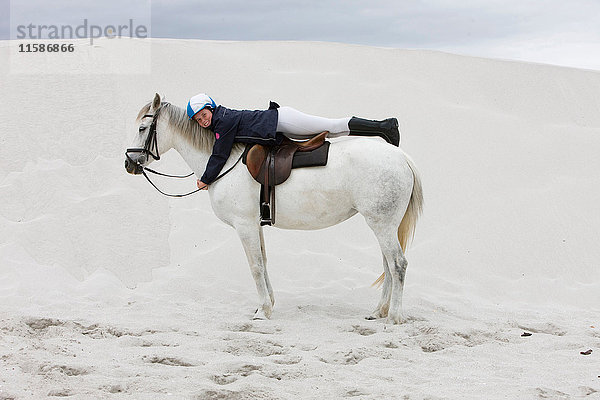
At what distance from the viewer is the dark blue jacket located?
5.86m

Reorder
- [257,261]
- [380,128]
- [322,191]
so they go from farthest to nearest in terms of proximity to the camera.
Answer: [257,261] → [380,128] → [322,191]

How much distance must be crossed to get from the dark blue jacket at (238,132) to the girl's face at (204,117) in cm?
9

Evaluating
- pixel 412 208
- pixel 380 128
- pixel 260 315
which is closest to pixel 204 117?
pixel 380 128

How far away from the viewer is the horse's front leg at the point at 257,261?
19.6 ft

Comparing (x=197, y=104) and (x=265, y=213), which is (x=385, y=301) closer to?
(x=265, y=213)

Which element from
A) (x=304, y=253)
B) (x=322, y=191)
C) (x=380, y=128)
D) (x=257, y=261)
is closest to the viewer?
(x=322, y=191)

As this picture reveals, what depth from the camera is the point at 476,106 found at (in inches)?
509

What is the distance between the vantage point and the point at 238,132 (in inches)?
234

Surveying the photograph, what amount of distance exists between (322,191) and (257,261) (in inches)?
34.2

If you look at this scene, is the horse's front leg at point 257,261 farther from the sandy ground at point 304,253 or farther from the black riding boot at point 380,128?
the black riding boot at point 380,128

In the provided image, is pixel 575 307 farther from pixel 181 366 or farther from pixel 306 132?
pixel 181 366

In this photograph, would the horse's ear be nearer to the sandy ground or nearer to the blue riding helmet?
the blue riding helmet

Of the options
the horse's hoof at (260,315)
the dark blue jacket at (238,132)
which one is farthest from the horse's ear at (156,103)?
the horse's hoof at (260,315)

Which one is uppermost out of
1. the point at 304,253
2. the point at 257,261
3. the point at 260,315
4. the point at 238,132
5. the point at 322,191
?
the point at 238,132
